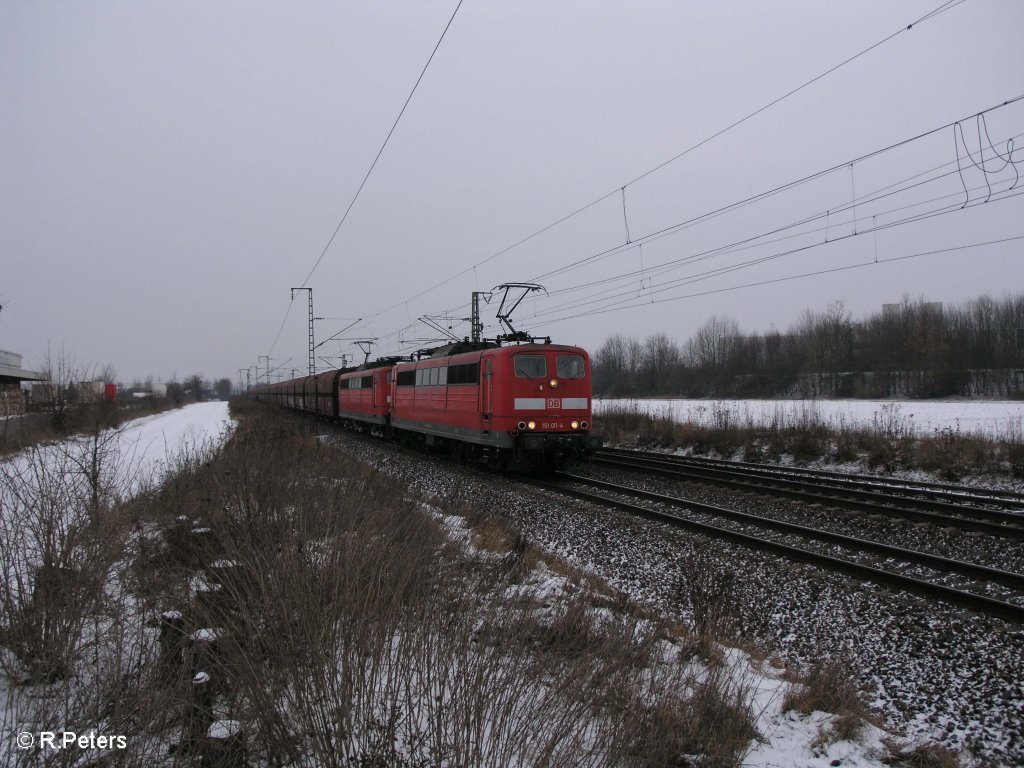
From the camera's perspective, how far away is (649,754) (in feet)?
9.46

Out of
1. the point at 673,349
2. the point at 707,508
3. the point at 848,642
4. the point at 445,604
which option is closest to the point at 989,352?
the point at 673,349

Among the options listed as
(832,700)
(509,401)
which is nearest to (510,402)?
(509,401)

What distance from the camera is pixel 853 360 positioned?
52.9m

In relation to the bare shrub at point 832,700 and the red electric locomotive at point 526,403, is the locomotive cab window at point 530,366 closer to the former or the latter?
the red electric locomotive at point 526,403

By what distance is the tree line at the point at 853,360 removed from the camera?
1721 inches

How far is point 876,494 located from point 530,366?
7.28m

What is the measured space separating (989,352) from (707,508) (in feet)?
147

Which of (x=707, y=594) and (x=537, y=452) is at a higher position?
(x=537, y=452)

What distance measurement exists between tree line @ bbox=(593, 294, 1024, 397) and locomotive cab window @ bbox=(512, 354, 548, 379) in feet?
136

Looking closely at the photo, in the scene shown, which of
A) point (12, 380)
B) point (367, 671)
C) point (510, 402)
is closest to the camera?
point (367, 671)

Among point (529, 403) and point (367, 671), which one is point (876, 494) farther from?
point (367, 671)

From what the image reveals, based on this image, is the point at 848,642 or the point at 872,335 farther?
the point at 872,335

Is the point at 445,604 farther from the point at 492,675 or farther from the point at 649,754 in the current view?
the point at 649,754

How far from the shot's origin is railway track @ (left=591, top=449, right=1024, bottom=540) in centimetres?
928
